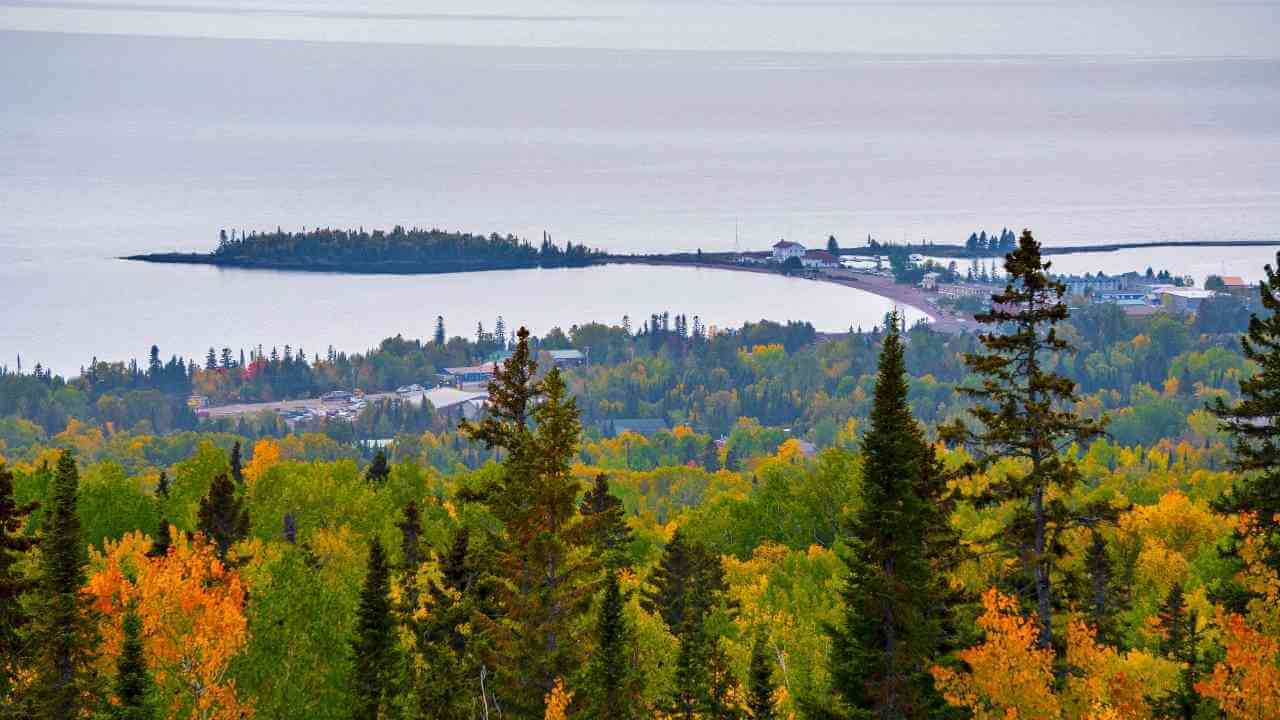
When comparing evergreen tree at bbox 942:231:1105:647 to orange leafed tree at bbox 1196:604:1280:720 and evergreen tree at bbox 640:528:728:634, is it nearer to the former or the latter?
orange leafed tree at bbox 1196:604:1280:720

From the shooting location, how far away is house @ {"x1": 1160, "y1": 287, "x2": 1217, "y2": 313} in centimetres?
18562

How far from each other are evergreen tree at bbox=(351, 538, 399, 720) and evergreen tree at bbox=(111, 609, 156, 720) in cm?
479

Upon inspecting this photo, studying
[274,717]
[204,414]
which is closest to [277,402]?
[204,414]

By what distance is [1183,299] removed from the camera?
18800 centimetres

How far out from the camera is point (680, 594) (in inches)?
1953

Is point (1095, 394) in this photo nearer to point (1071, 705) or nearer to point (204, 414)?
point (204, 414)

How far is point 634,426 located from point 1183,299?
63.7 metres

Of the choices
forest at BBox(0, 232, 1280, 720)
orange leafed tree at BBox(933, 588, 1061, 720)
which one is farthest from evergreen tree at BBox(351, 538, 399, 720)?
orange leafed tree at BBox(933, 588, 1061, 720)

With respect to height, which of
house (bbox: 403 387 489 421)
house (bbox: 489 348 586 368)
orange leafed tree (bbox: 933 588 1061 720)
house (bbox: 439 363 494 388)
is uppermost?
orange leafed tree (bbox: 933 588 1061 720)

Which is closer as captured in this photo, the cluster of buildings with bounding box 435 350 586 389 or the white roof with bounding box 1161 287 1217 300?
the cluster of buildings with bounding box 435 350 586 389

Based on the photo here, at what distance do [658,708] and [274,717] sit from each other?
779 centimetres

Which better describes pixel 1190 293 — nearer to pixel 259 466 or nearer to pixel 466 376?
pixel 466 376

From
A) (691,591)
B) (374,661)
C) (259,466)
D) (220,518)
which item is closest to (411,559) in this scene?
(220,518)

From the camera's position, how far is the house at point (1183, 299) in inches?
7308
